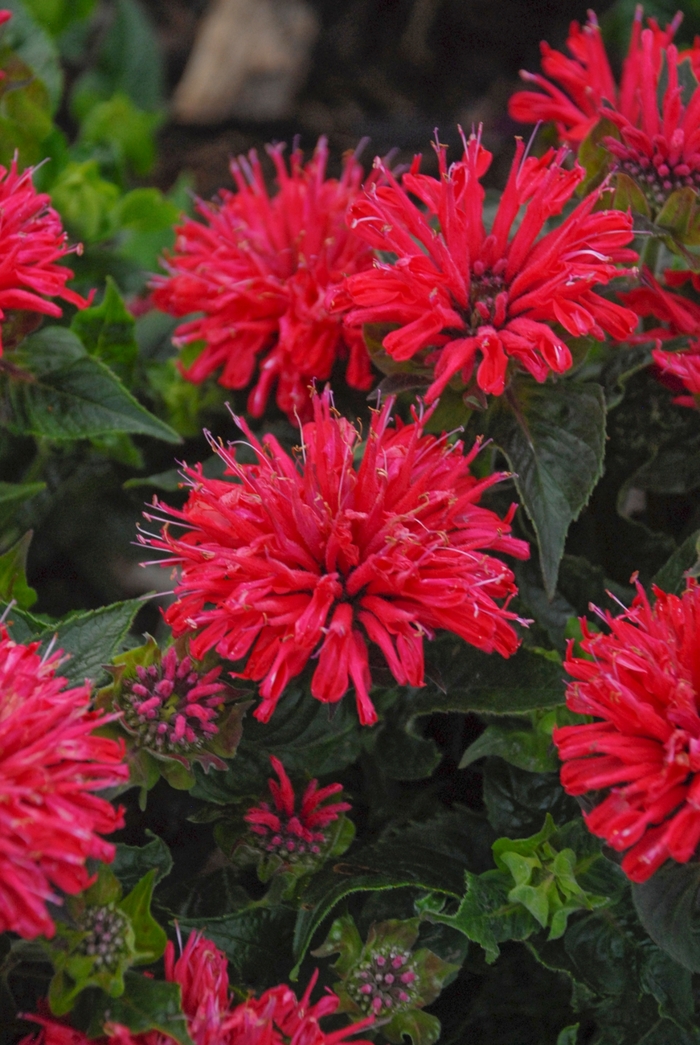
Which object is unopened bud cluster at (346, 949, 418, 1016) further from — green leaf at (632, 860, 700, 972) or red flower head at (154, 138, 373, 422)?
red flower head at (154, 138, 373, 422)

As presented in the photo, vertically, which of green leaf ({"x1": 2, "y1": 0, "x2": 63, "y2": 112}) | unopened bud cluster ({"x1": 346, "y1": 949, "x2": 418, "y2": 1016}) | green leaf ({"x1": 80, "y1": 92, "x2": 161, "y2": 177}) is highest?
green leaf ({"x1": 2, "y1": 0, "x2": 63, "y2": 112})

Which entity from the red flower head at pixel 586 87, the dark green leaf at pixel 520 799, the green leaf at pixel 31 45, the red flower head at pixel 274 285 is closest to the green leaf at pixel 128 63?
the green leaf at pixel 31 45

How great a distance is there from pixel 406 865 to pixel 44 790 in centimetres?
34

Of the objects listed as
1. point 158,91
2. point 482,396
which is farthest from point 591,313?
point 158,91

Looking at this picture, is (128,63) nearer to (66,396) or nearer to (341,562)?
(66,396)

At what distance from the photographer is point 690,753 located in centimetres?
56

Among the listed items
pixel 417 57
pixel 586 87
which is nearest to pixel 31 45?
pixel 586 87

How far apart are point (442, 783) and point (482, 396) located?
422mm

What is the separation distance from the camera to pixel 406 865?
760 millimetres

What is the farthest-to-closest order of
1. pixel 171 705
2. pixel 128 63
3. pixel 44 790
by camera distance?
pixel 128 63 < pixel 171 705 < pixel 44 790

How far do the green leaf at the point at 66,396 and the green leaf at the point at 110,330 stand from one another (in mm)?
65

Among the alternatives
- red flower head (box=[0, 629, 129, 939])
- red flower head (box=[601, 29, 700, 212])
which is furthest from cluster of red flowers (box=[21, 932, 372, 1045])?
red flower head (box=[601, 29, 700, 212])

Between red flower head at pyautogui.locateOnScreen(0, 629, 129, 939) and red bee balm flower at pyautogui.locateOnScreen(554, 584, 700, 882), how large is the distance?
285mm

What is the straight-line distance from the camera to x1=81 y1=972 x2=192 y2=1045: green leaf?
56 centimetres
